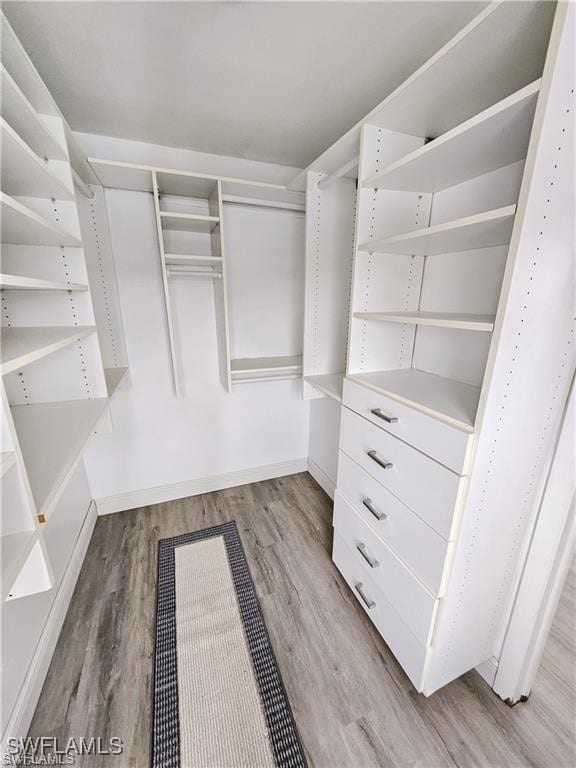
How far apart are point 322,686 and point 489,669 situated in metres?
0.70

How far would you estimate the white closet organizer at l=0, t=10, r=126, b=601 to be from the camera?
2.40ft

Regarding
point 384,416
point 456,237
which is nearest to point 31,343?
point 384,416

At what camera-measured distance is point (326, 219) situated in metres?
1.81

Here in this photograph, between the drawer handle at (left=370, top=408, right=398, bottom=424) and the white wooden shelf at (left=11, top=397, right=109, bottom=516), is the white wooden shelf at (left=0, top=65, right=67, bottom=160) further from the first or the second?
the drawer handle at (left=370, top=408, right=398, bottom=424)

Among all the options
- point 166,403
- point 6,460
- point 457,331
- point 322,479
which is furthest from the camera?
point 322,479

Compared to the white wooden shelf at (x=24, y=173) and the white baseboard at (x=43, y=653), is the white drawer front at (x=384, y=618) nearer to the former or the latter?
the white baseboard at (x=43, y=653)

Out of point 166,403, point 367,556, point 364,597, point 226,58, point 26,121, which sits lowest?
point 364,597

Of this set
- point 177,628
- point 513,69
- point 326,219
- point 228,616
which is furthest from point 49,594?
point 513,69

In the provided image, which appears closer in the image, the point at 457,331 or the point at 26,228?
the point at 26,228

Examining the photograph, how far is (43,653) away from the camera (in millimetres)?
1296

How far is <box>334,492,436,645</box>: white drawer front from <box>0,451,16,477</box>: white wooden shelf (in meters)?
1.29

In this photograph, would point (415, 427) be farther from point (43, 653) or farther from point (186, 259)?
point (43, 653)

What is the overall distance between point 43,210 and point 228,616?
6.58 feet

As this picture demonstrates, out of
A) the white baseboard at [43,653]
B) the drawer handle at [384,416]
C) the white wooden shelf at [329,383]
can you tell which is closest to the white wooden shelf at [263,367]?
the white wooden shelf at [329,383]
